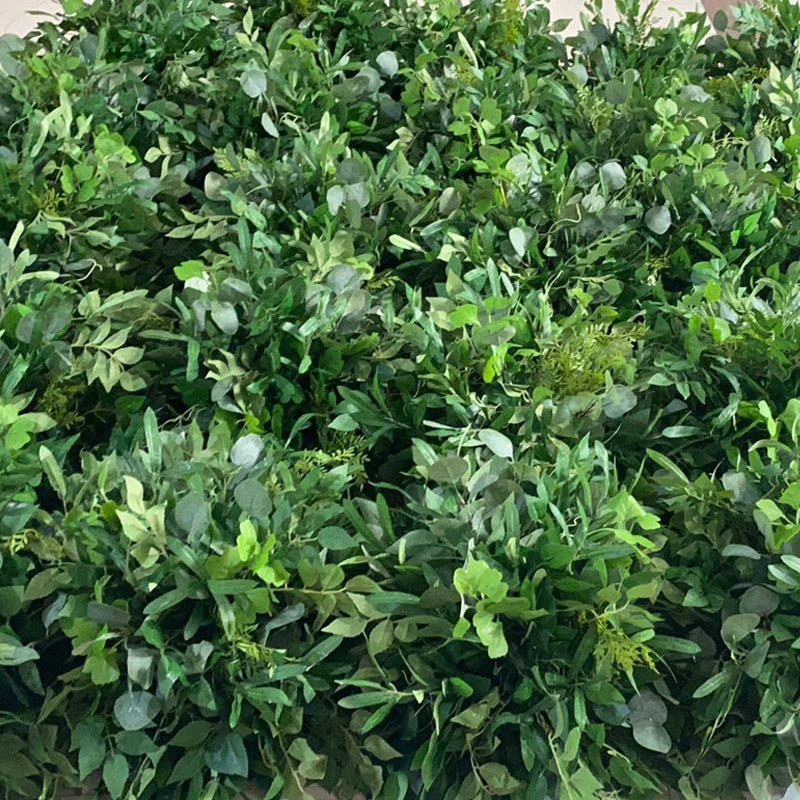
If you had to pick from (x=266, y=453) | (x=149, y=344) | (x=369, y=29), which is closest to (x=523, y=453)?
(x=266, y=453)

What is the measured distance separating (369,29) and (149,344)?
0.70 metres

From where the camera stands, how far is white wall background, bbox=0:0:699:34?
2.23 metres

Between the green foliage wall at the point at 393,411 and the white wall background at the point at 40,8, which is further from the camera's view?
the white wall background at the point at 40,8

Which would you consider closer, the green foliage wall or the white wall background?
the green foliage wall

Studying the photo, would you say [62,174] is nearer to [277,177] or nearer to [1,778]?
[277,177]

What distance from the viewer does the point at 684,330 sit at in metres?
0.92

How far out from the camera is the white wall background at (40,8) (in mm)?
2227

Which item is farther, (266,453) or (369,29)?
(369,29)

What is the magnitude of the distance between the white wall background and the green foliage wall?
42.7 inches

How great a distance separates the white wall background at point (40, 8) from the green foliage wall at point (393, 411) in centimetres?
109

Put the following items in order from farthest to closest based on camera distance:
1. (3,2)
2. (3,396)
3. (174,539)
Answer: (3,2) → (3,396) → (174,539)

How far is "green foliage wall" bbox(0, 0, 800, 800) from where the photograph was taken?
0.65 m

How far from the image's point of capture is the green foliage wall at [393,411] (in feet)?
2.13

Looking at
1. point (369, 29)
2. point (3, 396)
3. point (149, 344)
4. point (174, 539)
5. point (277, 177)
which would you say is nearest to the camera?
point (174, 539)
